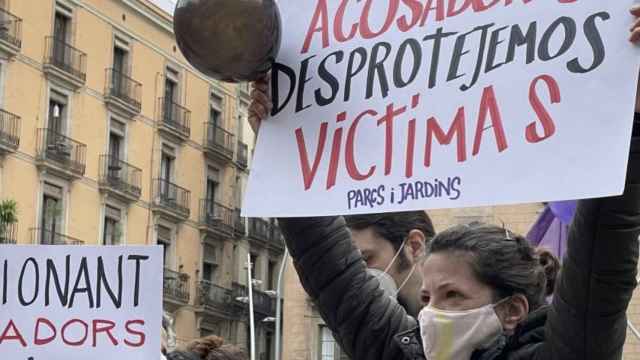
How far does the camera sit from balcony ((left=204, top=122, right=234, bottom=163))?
38875mm

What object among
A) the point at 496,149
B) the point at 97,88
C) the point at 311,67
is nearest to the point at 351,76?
the point at 311,67

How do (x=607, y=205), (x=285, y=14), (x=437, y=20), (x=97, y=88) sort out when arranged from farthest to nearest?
1. (x=97, y=88)
2. (x=285, y=14)
3. (x=437, y=20)
4. (x=607, y=205)

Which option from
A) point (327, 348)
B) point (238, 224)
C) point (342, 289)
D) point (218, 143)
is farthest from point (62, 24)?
point (342, 289)

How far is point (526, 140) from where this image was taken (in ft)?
8.82

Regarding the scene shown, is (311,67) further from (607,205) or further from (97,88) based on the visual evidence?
(97,88)

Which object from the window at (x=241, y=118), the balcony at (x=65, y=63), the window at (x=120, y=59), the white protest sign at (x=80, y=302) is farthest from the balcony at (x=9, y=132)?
the white protest sign at (x=80, y=302)

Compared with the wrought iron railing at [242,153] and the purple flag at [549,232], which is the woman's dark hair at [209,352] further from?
the wrought iron railing at [242,153]

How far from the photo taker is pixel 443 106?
2.82 meters

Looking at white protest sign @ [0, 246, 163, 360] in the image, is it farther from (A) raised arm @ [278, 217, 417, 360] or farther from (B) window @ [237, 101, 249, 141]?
(B) window @ [237, 101, 249, 141]

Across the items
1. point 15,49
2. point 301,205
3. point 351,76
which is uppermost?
point 15,49

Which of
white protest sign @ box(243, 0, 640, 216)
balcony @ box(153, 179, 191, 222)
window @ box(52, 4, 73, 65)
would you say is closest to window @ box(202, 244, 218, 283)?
balcony @ box(153, 179, 191, 222)

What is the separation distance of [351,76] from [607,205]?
65cm

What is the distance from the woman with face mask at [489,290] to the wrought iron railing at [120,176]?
30.8 metres

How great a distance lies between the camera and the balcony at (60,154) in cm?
3150
